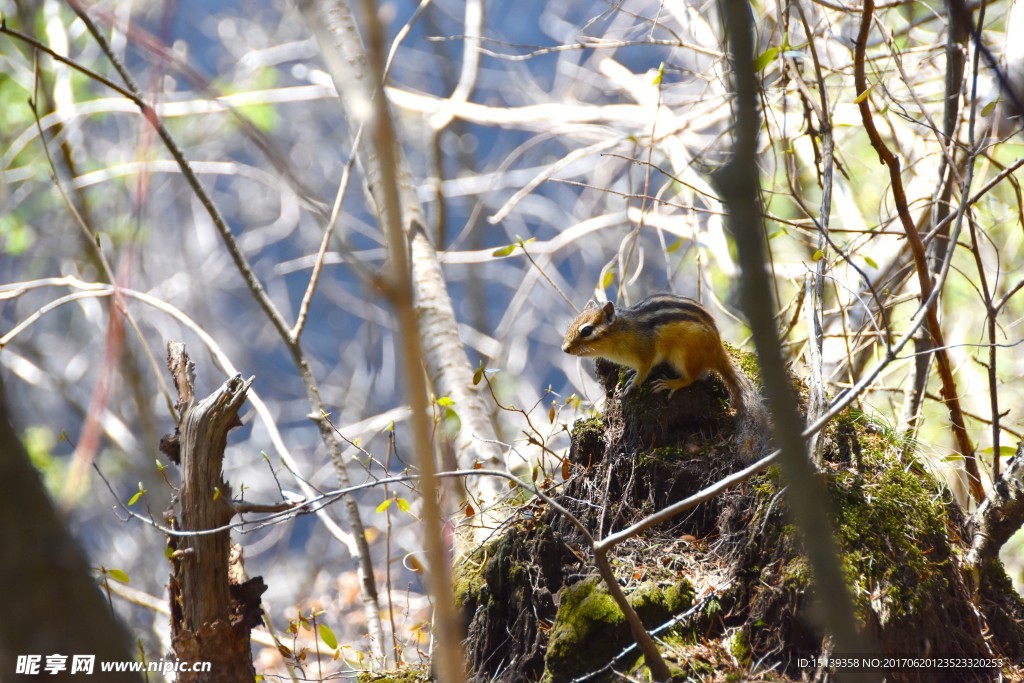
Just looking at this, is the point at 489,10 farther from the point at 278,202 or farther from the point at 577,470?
the point at 577,470

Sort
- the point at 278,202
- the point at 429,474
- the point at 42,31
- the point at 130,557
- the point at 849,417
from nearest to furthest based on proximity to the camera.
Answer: the point at 429,474
the point at 849,417
the point at 42,31
the point at 130,557
the point at 278,202

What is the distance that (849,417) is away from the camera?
3230 mm

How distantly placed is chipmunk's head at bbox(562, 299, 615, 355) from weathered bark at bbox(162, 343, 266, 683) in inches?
65.3

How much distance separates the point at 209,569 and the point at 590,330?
2.03m

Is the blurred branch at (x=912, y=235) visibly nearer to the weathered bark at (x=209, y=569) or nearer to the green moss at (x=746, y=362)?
the green moss at (x=746, y=362)

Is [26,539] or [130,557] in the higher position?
[130,557]

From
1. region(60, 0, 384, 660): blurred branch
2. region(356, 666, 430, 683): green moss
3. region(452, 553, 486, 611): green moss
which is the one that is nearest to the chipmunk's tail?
region(452, 553, 486, 611): green moss

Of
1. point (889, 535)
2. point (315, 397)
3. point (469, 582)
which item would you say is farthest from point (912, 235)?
point (315, 397)

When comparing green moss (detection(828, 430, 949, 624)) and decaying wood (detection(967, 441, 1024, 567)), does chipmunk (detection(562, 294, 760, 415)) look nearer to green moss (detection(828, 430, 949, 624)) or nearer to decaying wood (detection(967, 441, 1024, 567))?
green moss (detection(828, 430, 949, 624))

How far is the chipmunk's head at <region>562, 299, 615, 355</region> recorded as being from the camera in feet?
13.1

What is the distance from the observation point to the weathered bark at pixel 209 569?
295 cm

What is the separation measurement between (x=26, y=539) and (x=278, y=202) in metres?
11.5

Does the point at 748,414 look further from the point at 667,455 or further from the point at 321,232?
the point at 321,232

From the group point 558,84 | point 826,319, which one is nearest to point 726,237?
point 826,319
